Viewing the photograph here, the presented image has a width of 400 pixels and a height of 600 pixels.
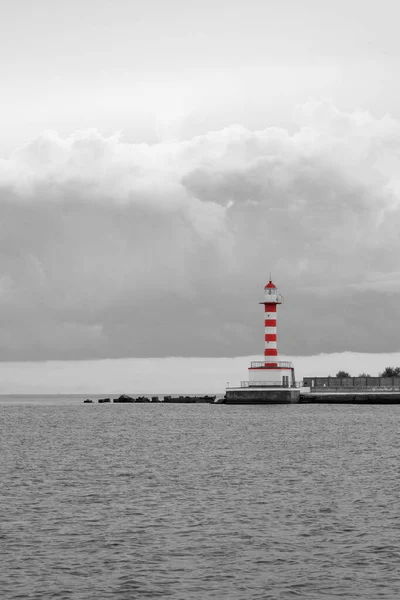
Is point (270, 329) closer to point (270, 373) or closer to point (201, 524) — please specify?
point (270, 373)

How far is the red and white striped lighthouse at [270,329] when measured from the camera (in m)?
111

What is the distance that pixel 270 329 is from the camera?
4365 inches

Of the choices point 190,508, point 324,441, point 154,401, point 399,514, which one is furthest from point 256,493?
point 154,401

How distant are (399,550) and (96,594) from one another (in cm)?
886

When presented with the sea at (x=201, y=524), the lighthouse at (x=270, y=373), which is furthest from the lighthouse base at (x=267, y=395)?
the sea at (x=201, y=524)

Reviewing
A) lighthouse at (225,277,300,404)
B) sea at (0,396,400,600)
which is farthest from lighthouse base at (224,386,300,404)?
sea at (0,396,400,600)

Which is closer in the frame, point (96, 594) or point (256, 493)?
point (96, 594)

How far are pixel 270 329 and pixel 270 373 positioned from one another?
5.79 m

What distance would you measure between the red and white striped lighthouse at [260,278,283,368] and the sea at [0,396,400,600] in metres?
54.8

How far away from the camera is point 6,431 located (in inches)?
3285

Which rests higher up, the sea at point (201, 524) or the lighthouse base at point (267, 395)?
the lighthouse base at point (267, 395)

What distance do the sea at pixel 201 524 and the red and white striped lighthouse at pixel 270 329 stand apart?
54.8m

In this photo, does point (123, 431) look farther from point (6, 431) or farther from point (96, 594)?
point (96, 594)

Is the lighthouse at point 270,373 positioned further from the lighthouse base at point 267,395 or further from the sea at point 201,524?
the sea at point 201,524
